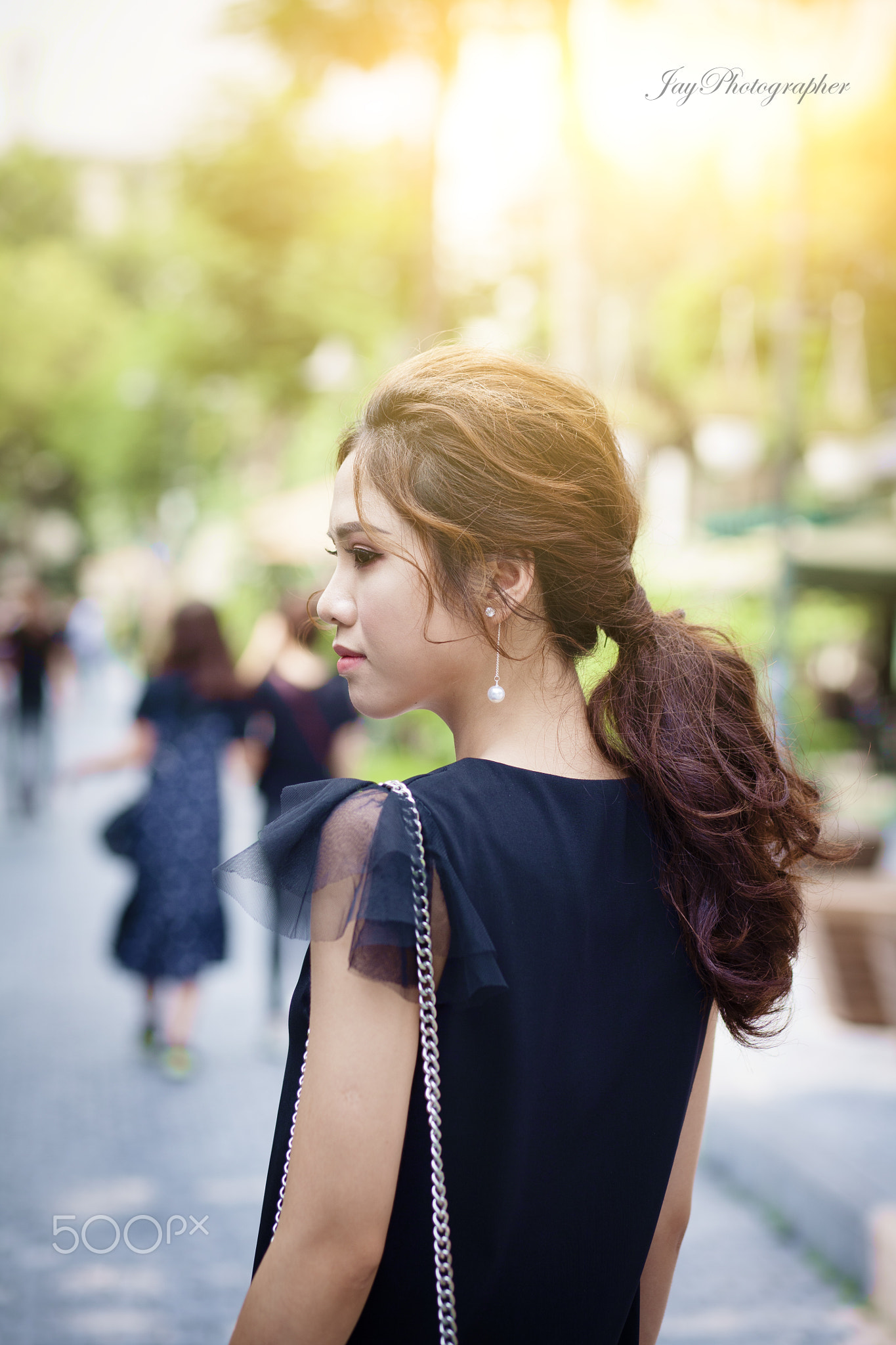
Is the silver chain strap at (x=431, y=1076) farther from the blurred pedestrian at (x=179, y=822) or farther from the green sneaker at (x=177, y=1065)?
the blurred pedestrian at (x=179, y=822)

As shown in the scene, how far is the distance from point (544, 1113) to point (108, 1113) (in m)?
4.22

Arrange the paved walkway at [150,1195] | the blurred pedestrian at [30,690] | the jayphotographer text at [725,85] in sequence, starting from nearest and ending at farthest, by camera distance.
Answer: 1. the jayphotographer text at [725,85]
2. the paved walkway at [150,1195]
3. the blurred pedestrian at [30,690]

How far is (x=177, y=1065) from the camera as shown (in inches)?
212

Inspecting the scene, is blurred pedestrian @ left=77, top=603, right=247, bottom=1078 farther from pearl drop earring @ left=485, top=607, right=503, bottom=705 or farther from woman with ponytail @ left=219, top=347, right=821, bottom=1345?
pearl drop earring @ left=485, top=607, right=503, bottom=705

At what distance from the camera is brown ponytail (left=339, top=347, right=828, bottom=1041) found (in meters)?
1.27

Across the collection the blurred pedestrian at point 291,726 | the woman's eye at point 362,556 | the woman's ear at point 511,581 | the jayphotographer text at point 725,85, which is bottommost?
the blurred pedestrian at point 291,726

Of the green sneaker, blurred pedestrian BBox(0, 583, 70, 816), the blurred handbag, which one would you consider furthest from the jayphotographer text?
blurred pedestrian BBox(0, 583, 70, 816)

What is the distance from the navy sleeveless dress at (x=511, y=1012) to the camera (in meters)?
1.13

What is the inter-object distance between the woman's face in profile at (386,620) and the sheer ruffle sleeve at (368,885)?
154 millimetres

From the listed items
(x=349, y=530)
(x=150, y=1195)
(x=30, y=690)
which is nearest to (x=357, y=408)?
(x=349, y=530)

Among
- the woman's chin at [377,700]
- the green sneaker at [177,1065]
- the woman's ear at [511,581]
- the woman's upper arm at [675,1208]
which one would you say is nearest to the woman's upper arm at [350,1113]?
the woman's chin at [377,700]

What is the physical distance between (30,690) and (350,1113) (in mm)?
11893

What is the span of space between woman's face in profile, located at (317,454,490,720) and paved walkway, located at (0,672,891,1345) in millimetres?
2720

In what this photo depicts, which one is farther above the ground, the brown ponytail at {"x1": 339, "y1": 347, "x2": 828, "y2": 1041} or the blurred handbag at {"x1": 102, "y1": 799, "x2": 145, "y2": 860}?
the brown ponytail at {"x1": 339, "y1": 347, "x2": 828, "y2": 1041}
